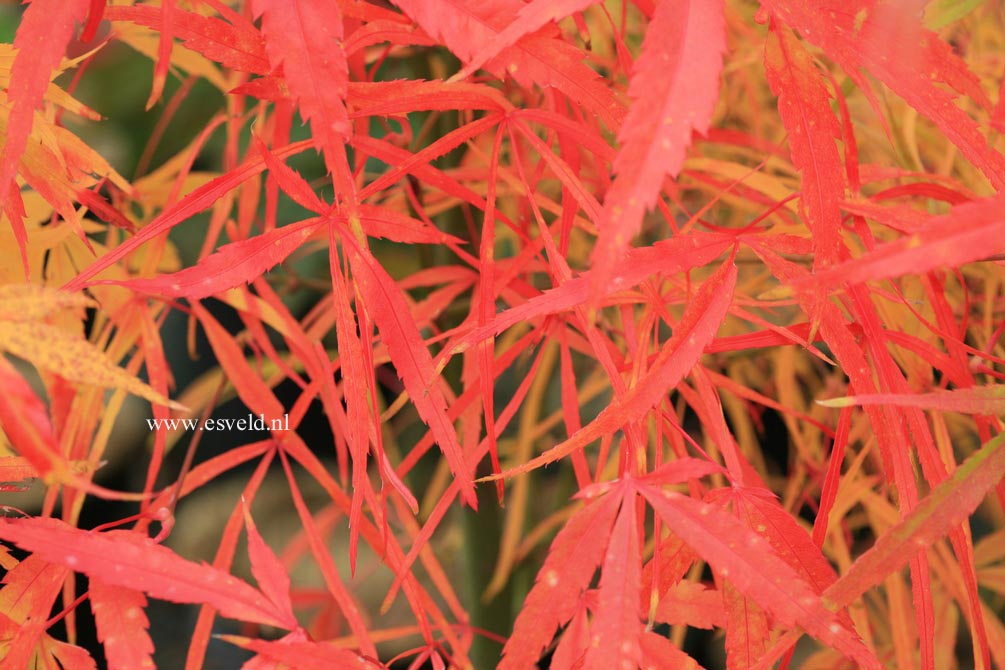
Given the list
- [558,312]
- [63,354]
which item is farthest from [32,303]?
[558,312]

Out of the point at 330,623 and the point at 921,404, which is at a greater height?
the point at 921,404

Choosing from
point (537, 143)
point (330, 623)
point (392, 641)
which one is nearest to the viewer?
point (537, 143)

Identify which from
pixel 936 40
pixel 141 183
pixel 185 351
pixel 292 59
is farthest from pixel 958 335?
pixel 185 351

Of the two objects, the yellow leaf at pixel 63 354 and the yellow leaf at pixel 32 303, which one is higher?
the yellow leaf at pixel 32 303

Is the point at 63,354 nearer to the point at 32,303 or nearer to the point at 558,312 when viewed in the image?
the point at 32,303

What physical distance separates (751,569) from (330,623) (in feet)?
1.73

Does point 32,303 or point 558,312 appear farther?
point 558,312

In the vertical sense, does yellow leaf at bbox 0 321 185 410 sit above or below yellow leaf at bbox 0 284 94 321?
below

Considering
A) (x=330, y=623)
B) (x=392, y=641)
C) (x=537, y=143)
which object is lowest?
(x=392, y=641)

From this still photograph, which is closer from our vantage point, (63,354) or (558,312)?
(63,354)

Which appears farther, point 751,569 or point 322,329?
point 322,329

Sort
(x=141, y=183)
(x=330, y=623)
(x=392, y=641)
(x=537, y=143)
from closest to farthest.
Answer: (x=537, y=143) < (x=141, y=183) < (x=330, y=623) < (x=392, y=641)

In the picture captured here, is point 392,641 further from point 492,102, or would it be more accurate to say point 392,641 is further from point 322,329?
point 492,102

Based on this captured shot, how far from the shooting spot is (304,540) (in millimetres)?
687
